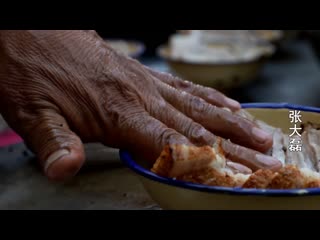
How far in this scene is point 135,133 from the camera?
992 mm

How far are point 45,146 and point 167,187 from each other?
24 cm

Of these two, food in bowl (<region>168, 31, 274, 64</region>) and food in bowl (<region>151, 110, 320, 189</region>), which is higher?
food in bowl (<region>151, 110, 320, 189</region>)

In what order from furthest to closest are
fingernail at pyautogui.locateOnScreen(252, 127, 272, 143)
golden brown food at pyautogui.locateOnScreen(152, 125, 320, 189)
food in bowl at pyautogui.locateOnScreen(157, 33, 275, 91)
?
food in bowl at pyautogui.locateOnScreen(157, 33, 275, 91)
fingernail at pyautogui.locateOnScreen(252, 127, 272, 143)
golden brown food at pyautogui.locateOnScreen(152, 125, 320, 189)

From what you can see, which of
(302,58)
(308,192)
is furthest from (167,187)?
(302,58)

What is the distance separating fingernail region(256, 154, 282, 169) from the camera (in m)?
0.91

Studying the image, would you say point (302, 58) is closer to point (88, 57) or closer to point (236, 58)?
point (236, 58)

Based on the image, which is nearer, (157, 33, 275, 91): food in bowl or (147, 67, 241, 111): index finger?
(147, 67, 241, 111): index finger

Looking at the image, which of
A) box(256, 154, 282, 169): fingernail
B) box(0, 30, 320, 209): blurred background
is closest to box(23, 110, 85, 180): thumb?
box(0, 30, 320, 209): blurred background

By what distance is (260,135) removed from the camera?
1.02 m

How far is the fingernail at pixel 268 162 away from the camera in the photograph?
0.91m

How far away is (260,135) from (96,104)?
31cm

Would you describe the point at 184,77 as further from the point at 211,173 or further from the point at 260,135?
the point at 211,173

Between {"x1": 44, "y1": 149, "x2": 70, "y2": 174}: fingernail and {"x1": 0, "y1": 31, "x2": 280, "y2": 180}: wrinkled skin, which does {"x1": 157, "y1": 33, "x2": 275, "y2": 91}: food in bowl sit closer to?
{"x1": 0, "y1": 31, "x2": 280, "y2": 180}: wrinkled skin

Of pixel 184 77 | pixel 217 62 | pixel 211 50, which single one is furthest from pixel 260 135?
pixel 211 50
